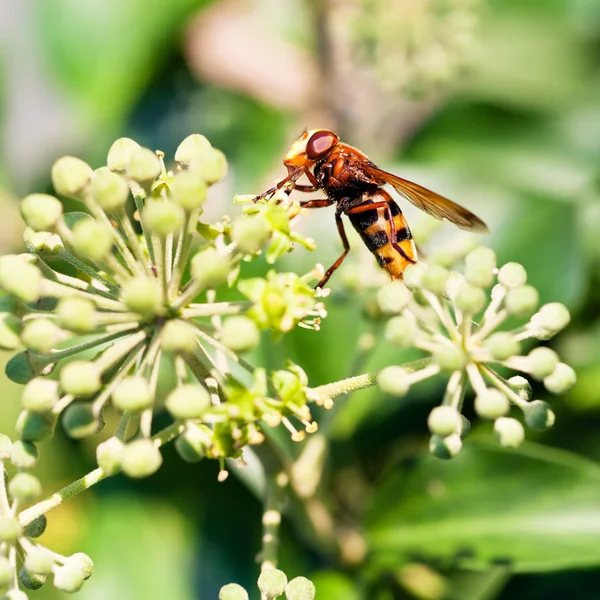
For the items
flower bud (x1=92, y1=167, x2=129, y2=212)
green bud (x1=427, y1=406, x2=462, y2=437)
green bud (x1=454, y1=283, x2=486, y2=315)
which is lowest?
green bud (x1=427, y1=406, x2=462, y2=437)

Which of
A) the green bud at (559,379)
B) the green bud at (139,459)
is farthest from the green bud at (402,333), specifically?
the green bud at (139,459)

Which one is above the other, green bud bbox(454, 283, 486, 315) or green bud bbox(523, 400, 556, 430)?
green bud bbox(454, 283, 486, 315)

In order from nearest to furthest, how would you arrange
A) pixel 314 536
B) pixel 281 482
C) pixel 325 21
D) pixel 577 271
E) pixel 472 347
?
pixel 472 347 < pixel 281 482 < pixel 314 536 < pixel 577 271 < pixel 325 21

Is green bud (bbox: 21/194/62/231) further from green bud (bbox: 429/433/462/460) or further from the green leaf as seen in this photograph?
the green leaf

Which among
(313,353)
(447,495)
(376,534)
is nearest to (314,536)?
(376,534)

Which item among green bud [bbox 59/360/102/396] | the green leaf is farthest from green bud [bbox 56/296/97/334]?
the green leaf

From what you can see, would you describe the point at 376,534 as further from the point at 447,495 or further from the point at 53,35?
the point at 53,35

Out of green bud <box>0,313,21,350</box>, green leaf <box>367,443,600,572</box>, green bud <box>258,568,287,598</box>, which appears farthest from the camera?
green leaf <box>367,443,600,572</box>
